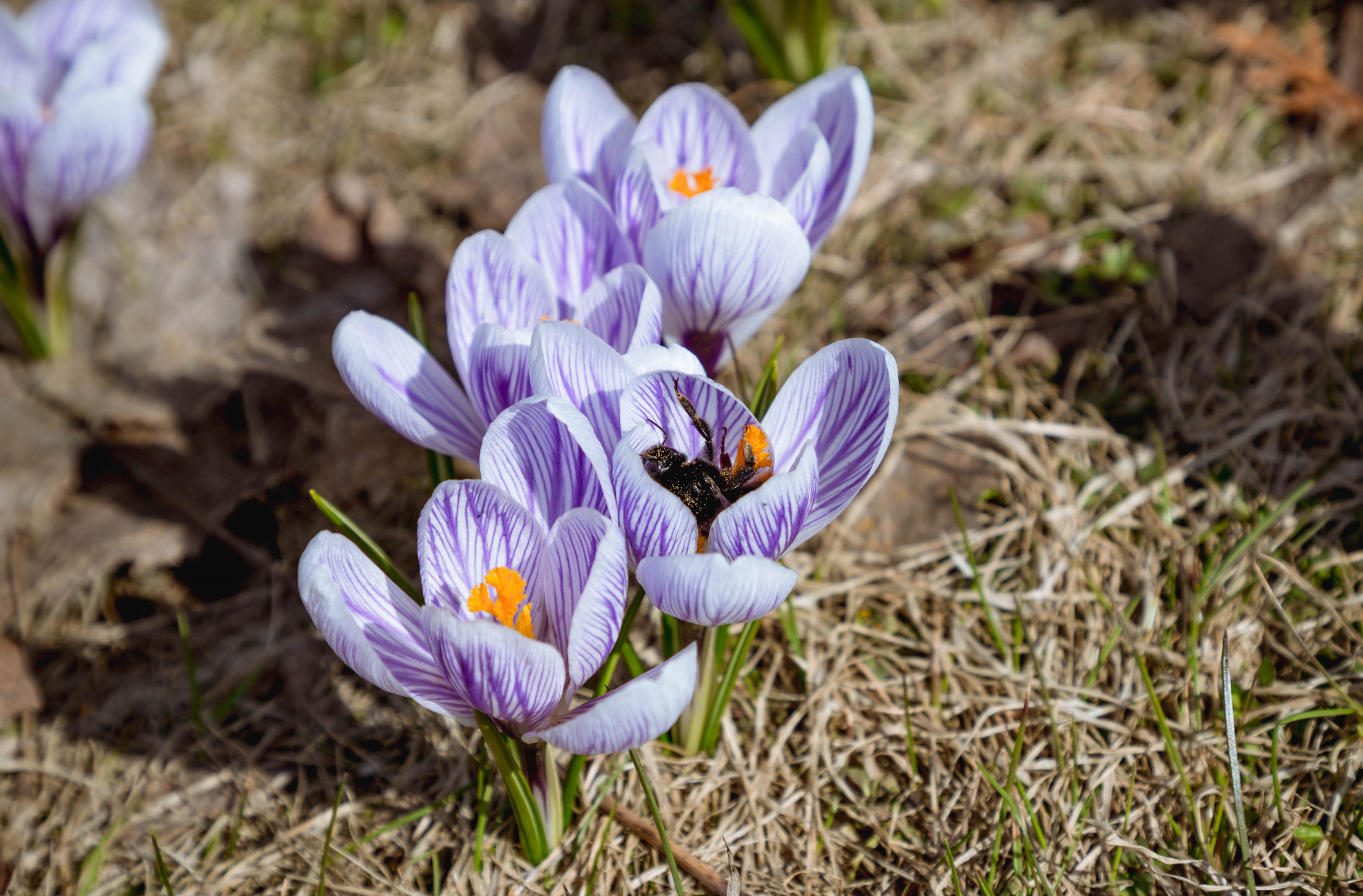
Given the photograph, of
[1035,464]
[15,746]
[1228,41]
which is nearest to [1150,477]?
[1035,464]

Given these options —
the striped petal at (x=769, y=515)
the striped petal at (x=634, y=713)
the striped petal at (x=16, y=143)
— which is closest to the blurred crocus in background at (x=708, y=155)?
the striped petal at (x=769, y=515)

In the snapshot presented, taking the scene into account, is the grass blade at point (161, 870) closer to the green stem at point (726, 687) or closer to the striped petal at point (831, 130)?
the green stem at point (726, 687)

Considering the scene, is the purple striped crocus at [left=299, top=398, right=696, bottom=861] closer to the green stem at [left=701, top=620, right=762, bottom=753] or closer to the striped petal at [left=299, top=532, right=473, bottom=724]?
the striped petal at [left=299, top=532, right=473, bottom=724]

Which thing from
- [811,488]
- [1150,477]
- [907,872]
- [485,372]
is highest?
[485,372]

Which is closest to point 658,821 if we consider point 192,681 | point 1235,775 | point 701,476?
point 701,476

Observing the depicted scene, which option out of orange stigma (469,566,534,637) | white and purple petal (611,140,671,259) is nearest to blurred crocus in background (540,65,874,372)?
white and purple petal (611,140,671,259)

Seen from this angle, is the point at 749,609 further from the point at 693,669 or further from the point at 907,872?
the point at 907,872

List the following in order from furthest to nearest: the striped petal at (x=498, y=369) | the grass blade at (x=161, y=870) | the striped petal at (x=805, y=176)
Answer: the striped petal at (x=805, y=176), the grass blade at (x=161, y=870), the striped petal at (x=498, y=369)
